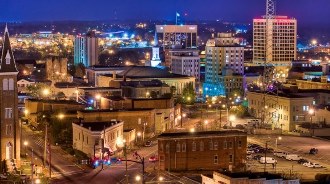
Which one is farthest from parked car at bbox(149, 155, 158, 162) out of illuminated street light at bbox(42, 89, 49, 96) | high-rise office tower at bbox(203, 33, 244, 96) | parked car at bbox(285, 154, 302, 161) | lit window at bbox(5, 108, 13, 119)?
high-rise office tower at bbox(203, 33, 244, 96)

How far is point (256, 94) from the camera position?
181 feet

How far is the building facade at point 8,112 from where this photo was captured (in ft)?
113

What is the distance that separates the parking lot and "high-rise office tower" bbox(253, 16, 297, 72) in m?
72.0

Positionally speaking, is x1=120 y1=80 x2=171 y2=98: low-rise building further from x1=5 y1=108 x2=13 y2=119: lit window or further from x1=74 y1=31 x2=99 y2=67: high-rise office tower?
x1=74 y1=31 x2=99 y2=67: high-rise office tower

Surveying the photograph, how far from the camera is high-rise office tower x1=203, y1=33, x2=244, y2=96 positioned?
261ft

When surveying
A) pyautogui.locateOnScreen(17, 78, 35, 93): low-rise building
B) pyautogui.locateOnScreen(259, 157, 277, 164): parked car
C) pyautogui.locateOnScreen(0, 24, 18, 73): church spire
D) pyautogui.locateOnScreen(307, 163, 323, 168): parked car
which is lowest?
pyautogui.locateOnScreen(307, 163, 323, 168): parked car

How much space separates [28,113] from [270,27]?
239ft

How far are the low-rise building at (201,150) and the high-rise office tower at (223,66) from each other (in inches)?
1696

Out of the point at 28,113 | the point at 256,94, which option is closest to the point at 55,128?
the point at 28,113

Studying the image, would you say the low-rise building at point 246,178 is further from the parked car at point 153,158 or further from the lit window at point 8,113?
the lit window at point 8,113

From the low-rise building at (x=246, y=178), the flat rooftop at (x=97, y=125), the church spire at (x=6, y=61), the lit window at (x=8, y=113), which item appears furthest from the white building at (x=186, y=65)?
the low-rise building at (x=246, y=178)

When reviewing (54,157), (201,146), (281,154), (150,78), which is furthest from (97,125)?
(150,78)

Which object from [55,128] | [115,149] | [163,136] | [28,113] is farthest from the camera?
[28,113]

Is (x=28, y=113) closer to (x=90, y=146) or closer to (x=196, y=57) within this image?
(x=90, y=146)
